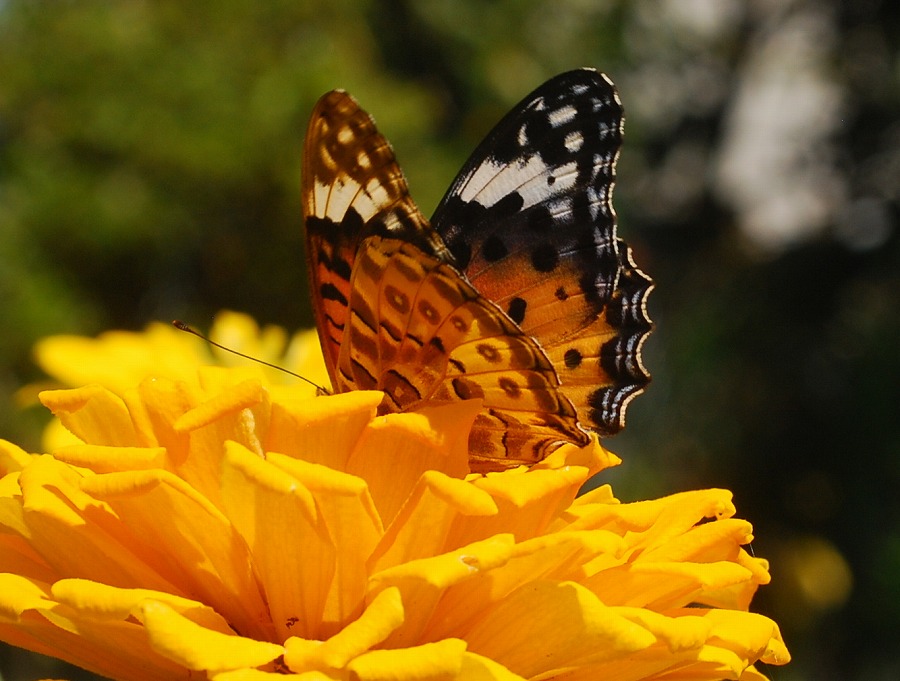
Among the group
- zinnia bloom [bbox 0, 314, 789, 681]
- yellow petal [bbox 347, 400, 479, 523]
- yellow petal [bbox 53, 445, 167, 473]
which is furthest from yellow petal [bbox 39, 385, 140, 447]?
yellow petal [bbox 347, 400, 479, 523]

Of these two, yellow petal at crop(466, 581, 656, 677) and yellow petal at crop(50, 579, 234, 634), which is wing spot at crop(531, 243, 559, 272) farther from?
yellow petal at crop(50, 579, 234, 634)

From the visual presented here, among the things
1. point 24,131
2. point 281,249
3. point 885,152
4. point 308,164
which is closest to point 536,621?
point 308,164

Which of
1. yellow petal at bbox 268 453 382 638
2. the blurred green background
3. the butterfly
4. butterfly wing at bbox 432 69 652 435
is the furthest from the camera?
the blurred green background

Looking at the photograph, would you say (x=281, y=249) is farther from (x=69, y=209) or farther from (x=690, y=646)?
(x=690, y=646)

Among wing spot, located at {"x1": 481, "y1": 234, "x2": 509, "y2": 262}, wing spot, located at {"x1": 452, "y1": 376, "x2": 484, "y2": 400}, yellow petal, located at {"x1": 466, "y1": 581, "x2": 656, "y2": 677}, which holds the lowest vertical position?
yellow petal, located at {"x1": 466, "y1": 581, "x2": 656, "y2": 677}

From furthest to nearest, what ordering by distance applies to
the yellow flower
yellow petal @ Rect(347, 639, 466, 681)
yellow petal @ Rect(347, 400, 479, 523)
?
the yellow flower
yellow petal @ Rect(347, 400, 479, 523)
yellow petal @ Rect(347, 639, 466, 681)

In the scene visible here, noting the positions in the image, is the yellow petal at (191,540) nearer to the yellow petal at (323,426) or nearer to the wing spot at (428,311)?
the yellow petal at (323,426)

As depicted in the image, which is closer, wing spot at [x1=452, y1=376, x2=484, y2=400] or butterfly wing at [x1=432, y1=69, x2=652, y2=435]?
wing spot at [x1=452, y1=376, x2=484, y2=400]

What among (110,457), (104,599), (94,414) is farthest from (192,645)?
(94,414)
